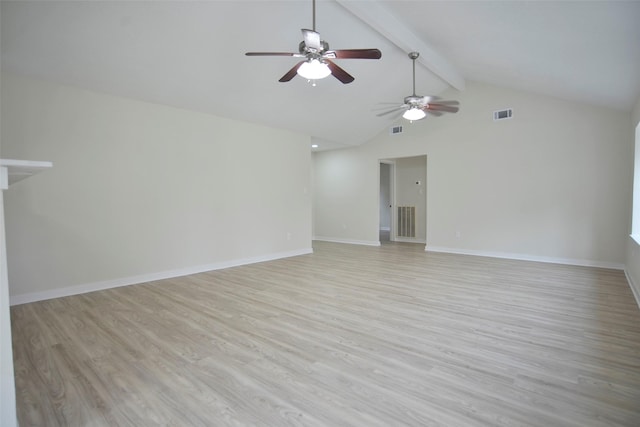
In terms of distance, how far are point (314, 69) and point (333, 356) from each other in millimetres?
2612

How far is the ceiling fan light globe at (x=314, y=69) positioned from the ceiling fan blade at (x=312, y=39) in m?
0.16

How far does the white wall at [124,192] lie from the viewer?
12.2 ft

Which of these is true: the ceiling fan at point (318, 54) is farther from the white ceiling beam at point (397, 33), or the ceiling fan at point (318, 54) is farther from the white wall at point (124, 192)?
the white wall at point (124, 192)

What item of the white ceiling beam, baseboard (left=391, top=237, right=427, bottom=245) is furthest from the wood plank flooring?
baseboard (left=391, top=237, right=427, bottom=245)

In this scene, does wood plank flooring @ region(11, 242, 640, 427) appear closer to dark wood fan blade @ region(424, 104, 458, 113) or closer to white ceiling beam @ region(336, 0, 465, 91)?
dark wood fan blade @ region(424, 104, 458, 113)

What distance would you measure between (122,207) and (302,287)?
2.76m

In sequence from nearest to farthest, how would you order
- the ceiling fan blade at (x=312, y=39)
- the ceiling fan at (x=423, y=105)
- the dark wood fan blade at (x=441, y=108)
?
the ceiling fan blade at (x=312, y=39), the ceiling fan at (x=423, y=105), the dark wood fan blade at (x=441, y=108)

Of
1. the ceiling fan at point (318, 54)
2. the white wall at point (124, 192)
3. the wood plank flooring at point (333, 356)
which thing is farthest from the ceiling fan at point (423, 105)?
the white wall at point (124, 192)

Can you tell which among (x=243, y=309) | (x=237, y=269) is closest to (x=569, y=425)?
(x=243, y=309)

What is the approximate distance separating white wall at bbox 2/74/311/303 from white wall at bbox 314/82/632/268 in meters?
3.87

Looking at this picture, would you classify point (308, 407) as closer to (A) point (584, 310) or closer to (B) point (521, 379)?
(B) point (521, 379)

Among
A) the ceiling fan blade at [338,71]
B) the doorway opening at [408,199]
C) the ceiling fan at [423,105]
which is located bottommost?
the doorway opening at [408,199]

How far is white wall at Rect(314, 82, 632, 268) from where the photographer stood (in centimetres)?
540

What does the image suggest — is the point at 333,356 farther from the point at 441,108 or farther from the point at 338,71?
the point at 441,108
